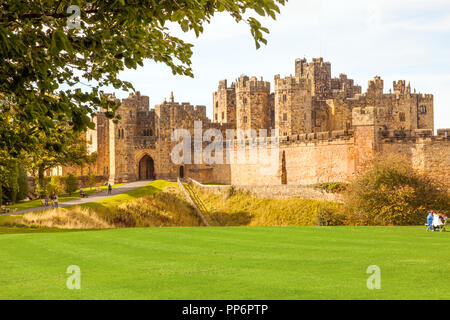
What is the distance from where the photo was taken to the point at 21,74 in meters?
7.70

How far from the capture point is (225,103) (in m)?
70.0

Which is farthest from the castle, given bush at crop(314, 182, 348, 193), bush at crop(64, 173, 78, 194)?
bush at crop(64, 173, 78, 194)

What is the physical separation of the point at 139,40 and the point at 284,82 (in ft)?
161

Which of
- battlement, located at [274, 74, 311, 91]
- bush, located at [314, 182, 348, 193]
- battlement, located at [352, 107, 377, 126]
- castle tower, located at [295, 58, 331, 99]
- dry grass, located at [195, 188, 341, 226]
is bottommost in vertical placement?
dry grass, located at [195, 188, 341, 226]

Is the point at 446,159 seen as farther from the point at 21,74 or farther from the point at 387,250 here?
the point at 21,74

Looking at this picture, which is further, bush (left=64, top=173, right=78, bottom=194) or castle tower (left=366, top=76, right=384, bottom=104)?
castle tower (left=366, top=76, right=384, bottom=104)

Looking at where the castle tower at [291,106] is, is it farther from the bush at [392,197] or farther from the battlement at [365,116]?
the bush at [392,197]

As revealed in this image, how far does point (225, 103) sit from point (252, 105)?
9.38m

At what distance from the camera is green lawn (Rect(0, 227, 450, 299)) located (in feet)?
29.2

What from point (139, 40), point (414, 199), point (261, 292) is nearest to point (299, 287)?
point (261, 292)

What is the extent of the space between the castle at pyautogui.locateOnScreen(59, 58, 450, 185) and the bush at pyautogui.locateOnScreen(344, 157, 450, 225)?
8903 millimetres

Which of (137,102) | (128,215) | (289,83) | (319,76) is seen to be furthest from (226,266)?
(319,76)

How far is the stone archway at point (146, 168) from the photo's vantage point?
61.5m

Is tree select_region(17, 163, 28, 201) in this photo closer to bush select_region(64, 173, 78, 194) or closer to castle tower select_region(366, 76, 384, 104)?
Answer: bush select_region(64, 173, 78, 194)
